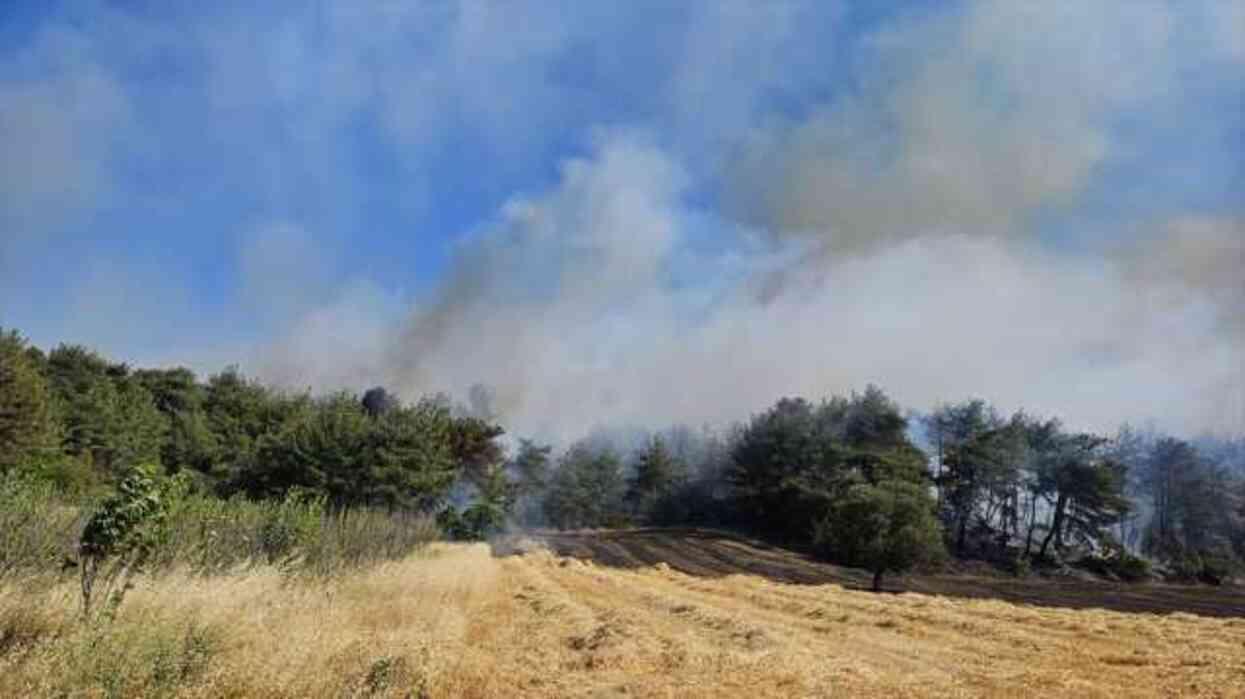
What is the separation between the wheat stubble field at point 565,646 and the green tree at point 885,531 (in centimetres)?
1025

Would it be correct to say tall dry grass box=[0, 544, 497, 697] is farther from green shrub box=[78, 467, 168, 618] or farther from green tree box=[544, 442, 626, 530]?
green tree box=[544, 442, 626, 530]

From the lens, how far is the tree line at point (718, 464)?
1720 inches

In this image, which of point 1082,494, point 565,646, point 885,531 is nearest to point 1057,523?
point 1082,494

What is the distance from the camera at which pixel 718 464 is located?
8406cm

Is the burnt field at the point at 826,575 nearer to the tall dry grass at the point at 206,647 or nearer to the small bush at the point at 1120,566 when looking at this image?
the small bush at the point at 1120,566

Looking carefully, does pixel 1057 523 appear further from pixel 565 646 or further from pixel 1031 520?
pixel 565 646

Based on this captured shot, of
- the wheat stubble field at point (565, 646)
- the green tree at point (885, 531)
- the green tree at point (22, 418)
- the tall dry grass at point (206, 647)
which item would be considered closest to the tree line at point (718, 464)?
the green tree at point (22, 418)

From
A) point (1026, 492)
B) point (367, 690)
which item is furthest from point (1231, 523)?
point (367, 690)


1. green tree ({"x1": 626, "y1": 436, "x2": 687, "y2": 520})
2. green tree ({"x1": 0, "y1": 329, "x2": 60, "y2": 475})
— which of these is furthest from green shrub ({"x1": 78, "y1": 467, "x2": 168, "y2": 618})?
green tree ({"x1": 626, "y1": 436, "x2": 687, "y2": 520})

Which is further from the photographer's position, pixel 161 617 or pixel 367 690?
pixel 161 617

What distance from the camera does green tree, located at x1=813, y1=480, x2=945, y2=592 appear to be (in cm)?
3581

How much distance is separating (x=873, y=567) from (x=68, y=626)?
105 feet

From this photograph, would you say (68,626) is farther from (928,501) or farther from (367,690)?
(928,501)

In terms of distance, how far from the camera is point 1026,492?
7106 centimetres
